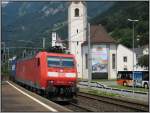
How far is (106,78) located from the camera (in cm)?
10794

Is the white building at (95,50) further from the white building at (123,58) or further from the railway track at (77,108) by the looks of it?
the railway track at (77,108)

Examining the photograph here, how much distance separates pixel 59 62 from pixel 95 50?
3251 inches

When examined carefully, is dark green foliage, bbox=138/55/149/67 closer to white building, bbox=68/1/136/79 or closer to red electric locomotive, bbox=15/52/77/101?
white building, bbox=68/1/136/79

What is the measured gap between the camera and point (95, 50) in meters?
112

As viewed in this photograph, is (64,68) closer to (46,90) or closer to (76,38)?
(46,90)

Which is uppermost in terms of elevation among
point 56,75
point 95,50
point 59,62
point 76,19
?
point 76,19

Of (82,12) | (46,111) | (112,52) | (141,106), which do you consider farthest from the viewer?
(112,52)

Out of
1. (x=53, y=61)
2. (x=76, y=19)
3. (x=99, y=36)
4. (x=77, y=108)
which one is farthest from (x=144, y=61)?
(x=77, y=108)

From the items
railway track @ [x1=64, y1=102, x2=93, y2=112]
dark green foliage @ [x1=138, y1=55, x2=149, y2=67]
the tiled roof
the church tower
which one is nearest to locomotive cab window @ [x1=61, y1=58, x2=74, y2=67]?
railway track @ [x1=64, y1=102, x2=93, y2=112]

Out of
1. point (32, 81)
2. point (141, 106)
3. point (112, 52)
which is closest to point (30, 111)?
point (141, 106)

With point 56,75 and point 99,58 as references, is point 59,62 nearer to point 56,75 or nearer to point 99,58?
point 56,75

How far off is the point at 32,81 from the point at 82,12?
2822 inches

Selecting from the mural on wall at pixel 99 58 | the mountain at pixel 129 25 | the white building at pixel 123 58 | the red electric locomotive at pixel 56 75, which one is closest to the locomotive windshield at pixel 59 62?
the red electric locomotive at pixel 56 75

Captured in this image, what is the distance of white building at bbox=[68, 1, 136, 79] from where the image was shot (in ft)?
345
